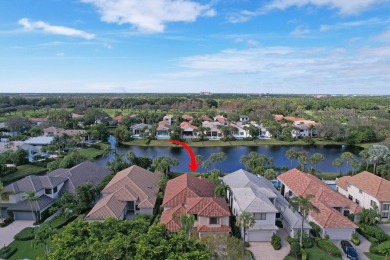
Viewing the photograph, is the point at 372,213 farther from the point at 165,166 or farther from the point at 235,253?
the point at 165,166

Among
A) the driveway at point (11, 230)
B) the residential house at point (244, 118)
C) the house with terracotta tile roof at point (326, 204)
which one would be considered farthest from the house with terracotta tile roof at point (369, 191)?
the residential house at point (244, 118)

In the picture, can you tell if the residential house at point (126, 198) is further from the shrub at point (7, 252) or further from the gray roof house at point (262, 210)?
the gray roof house at point (262, 210)

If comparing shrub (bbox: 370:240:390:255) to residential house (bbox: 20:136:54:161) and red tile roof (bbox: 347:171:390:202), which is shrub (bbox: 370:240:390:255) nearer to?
red tile roof (bbox: 347:171:390:202)

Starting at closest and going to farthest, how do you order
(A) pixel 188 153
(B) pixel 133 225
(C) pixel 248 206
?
(B) pixel 133 225 → (C) pixel 248 206 → (A) pixel 188 153

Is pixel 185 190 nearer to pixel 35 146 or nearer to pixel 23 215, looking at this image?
pixel 23 215

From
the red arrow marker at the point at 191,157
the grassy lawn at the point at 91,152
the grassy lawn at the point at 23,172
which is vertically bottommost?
the red arrow marker at the point at 191,157

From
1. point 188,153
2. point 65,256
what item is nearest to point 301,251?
point 65,256
